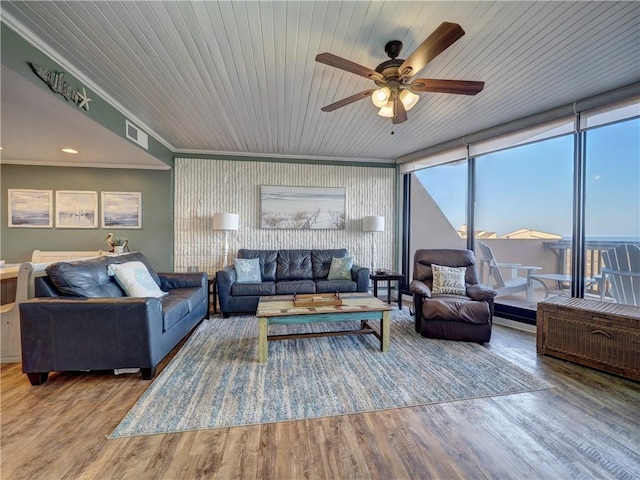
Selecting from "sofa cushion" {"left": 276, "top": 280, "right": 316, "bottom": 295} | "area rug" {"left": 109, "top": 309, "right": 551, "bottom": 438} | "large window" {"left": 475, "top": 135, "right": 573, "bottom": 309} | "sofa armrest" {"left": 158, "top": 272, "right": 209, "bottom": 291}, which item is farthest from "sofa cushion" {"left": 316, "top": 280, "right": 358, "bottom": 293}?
"large window" {"left": 475, "top": 135, "right": 573, "bottom": 309}

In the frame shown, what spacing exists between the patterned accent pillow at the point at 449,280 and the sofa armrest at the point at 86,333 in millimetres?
3222

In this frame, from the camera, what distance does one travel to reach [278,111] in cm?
306

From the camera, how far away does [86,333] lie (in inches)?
81.1

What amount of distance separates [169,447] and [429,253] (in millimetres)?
3453

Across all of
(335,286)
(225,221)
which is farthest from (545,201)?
(225,221)

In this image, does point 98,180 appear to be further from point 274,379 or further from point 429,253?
point 429,253

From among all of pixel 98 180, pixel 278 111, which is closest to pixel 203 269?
pixel 98 180

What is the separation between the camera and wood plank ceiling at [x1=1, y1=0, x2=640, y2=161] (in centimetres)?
167

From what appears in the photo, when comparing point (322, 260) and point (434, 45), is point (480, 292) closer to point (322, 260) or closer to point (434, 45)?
point (322, 260)

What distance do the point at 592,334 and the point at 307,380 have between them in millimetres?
2585

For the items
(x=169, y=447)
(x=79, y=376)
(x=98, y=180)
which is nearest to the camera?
(x=169, y=447)

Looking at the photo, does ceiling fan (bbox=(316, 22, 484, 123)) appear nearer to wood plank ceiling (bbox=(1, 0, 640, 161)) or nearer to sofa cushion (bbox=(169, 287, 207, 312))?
wood plank ceiling (bbox=(1, 0, 640, 161))

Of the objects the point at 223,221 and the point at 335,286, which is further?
the point at 223,221

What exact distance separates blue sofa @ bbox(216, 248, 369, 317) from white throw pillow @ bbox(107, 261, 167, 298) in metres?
1.01
